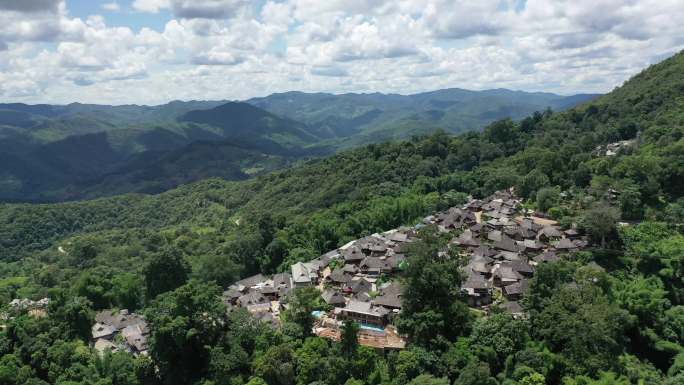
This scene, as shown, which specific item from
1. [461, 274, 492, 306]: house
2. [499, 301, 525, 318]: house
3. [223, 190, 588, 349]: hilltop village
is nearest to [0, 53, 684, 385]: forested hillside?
[499, 301, 525, 318]: house

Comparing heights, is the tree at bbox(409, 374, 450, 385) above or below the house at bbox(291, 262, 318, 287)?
above

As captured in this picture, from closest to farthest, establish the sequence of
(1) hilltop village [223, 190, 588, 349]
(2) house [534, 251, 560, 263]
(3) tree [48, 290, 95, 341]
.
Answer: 1. (1) hilltop village [223, 190, 588, 349]
2. (2) house [534, 251, 560, 263]
3. (3) tree [48, 290, 95, 341]

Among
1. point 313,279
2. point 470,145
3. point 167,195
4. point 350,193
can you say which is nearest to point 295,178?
point 350,193

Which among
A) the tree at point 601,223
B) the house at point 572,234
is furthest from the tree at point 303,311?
the house at point 572,234

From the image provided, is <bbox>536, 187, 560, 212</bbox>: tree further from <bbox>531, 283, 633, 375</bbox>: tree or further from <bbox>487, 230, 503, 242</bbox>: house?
<bbox>531, 283, 633, 375</bbox>: tree

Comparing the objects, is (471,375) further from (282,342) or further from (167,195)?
(167,195)

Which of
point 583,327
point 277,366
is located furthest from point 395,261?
point 583,327

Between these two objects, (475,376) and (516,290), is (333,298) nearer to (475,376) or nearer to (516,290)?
(516,290)

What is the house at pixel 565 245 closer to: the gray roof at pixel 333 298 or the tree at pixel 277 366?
the gray roof at pixel 333 298
